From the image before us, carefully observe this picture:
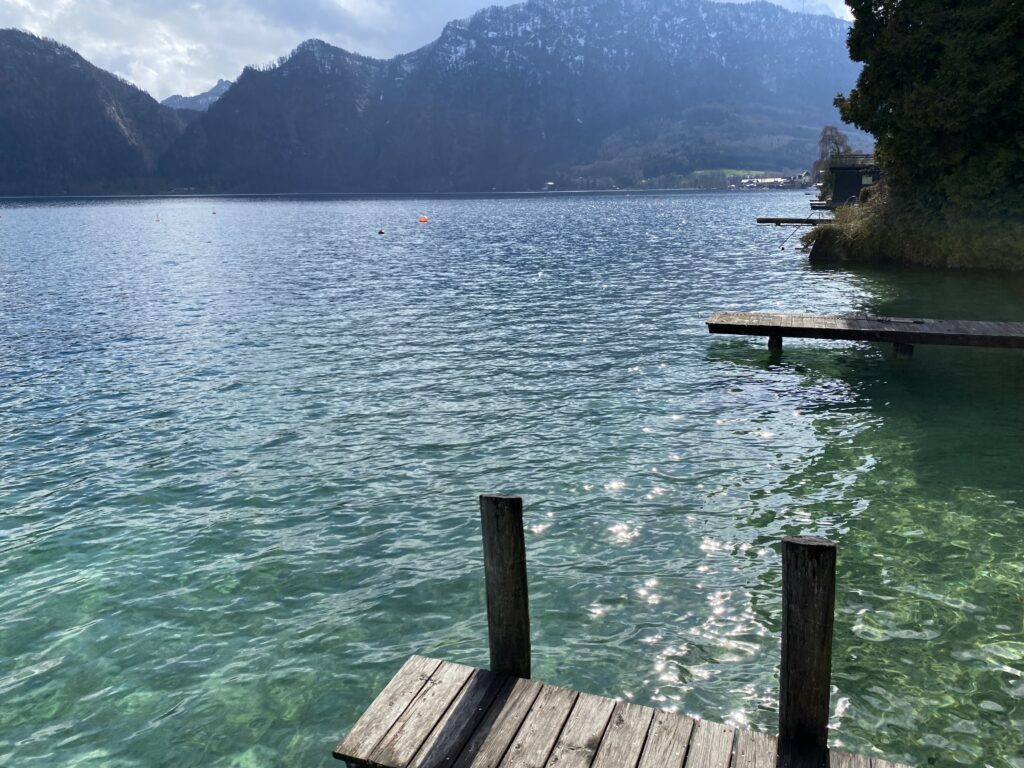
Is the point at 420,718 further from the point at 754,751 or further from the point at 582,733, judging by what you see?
the point at 754,751

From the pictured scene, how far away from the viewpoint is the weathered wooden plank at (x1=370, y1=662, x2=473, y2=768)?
19.1 feet

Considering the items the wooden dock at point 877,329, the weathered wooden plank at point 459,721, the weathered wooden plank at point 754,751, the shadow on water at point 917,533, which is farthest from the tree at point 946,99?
the weathered wooden plank at point 459,721

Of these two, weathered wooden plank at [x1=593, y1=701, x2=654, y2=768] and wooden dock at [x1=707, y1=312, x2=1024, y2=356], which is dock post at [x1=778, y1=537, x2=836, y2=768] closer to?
weathered wooden plank at [x1=593, y1=701, x2=654, y2=768]

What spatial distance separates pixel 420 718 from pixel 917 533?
27.8 feet

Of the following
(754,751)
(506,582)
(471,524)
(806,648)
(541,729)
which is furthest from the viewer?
(471,524)

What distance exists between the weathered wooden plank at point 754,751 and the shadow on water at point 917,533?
1663 mm

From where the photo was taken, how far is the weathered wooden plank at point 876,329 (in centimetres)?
1953

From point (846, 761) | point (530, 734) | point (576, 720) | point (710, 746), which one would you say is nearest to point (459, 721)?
point (530, 734)

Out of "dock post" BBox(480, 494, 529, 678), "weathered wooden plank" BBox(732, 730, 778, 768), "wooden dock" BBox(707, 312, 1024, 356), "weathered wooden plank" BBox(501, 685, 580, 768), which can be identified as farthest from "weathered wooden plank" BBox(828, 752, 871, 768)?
"wooden dock" BBox(707, 312, 1024, 356)

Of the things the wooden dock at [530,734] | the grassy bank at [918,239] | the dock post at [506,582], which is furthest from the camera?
the grassy bank at [918,239]

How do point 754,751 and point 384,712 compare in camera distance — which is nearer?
point 754,751

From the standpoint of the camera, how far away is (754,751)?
581 cm

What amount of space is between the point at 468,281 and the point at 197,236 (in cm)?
5811

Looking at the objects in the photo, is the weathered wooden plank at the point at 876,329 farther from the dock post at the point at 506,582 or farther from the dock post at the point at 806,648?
the dock post at the point at 506,582
